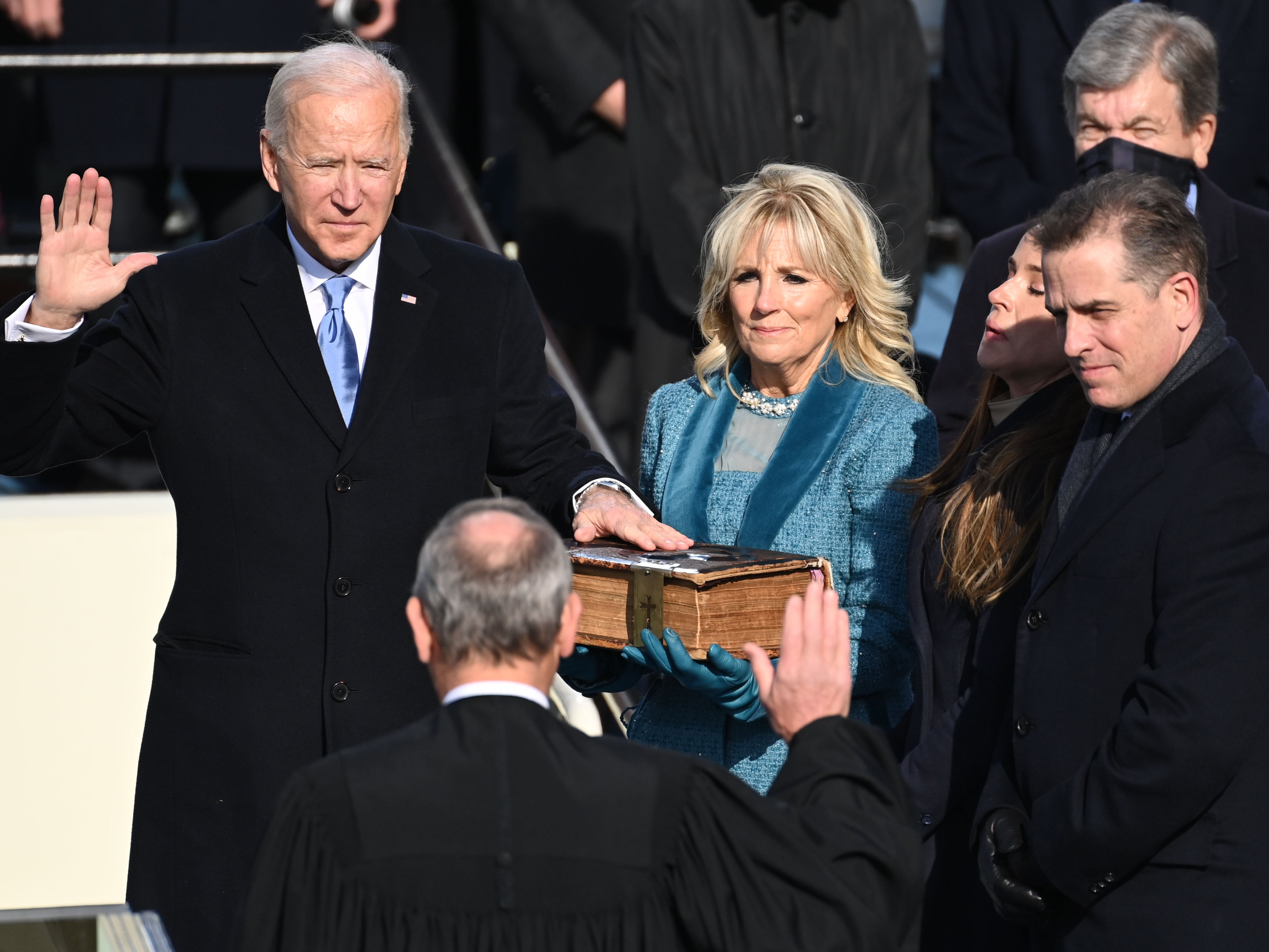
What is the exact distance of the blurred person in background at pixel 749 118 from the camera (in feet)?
16.1

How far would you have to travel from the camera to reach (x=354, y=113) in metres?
3.10

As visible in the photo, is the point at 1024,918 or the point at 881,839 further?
the point at 1024,918

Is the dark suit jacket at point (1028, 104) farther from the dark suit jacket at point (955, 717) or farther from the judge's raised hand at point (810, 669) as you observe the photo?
the judge's raised hand at point (810, 669)

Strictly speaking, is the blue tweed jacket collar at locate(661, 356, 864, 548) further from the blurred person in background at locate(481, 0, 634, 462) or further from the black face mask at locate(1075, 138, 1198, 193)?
the blurred person in background at locate(481, 0, 634, 462)

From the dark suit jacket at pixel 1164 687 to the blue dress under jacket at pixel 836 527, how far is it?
0.55m

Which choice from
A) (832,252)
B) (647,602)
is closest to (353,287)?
(647,602)

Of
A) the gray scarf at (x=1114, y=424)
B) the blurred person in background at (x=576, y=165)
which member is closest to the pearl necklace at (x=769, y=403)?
the gray scarf at (x=1114, y=424)

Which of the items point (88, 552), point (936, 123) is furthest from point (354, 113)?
point (936, 123)

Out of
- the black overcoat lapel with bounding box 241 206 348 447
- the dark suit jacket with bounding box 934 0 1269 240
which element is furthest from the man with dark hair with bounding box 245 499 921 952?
the dark suit jacket with bounding box 934 0 1269 240

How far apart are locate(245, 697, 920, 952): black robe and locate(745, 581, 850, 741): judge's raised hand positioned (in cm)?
18

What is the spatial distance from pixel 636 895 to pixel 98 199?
166 cm

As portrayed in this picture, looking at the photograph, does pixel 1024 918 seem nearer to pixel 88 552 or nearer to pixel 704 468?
Result: pixel 704 468

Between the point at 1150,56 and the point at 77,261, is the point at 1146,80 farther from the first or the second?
the point at 77,261

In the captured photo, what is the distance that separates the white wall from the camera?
463 cm
